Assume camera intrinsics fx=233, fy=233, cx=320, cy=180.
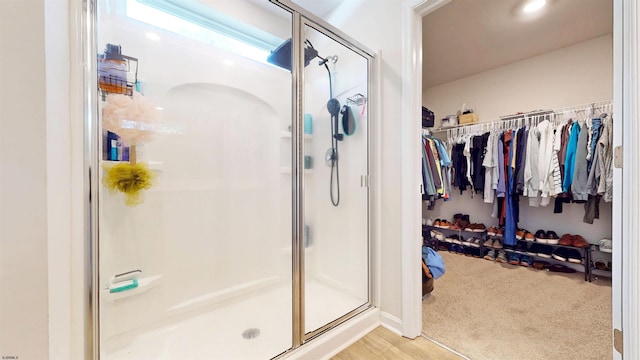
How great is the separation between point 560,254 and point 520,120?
154 cm

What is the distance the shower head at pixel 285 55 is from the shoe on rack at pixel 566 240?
10.2 ft

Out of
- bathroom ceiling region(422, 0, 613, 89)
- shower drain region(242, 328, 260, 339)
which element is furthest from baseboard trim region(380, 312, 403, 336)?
bathroom ceiling region(422, 0, 613, 89)

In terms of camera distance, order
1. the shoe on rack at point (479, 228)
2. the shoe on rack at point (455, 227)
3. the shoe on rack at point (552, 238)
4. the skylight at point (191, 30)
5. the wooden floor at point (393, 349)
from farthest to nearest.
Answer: the shoe on rack at point (455, 227) < the shoe on rack at point (479, 228) < the shoe on rack at point (552, 238) < the skylight at point (191, 30) < the wooden floor at point (393, 349)

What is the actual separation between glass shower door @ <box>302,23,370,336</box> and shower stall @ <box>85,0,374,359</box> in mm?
13

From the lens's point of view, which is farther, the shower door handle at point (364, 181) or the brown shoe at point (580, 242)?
the brown shoe at point (580, 242)

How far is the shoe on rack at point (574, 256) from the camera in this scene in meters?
2.36

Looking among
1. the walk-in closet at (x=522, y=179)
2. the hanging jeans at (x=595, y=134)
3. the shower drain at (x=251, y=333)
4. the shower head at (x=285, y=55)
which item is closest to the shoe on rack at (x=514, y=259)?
the walk-in closet at (x=522, y=179)

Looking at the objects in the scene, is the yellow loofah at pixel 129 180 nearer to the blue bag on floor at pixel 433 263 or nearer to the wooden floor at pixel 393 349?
the wooden floor at pixel 393 349

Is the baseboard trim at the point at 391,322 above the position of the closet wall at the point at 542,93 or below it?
below

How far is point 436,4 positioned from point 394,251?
5.03ft

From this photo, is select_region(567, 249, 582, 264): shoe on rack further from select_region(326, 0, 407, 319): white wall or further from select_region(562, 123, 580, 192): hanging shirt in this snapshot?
select_region(326, 0, 407, 319): white wall

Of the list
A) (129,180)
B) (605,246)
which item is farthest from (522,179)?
(129,180)

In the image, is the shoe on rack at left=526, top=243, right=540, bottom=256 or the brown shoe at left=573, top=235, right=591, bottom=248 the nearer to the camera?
the brown shoe at left=573, top=235, right=591, bottom=248

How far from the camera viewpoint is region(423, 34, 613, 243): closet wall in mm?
2400
